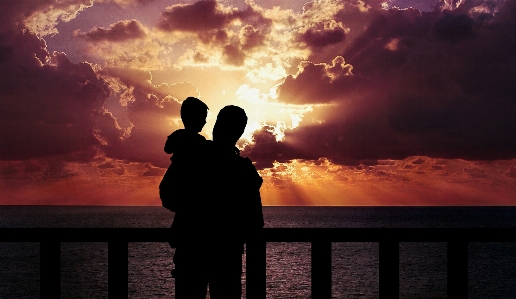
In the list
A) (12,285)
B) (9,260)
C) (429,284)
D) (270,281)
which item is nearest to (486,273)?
(429,284)

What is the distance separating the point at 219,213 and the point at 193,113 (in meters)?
0.66

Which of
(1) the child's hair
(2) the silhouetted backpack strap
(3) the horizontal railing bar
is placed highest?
(1) the child's hair

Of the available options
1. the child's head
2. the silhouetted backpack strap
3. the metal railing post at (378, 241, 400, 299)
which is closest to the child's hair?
the child's head

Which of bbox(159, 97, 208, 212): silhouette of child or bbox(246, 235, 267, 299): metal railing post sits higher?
bbox(159, 97, 208, 212): silhouette of child

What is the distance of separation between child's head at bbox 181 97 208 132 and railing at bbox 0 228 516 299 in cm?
74

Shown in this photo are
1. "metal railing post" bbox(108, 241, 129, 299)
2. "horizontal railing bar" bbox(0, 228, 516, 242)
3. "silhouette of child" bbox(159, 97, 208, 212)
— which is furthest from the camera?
"metal railing post" bbox(108, 241, 129, 299)

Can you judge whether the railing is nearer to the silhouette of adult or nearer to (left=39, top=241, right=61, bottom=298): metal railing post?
(left=39, top=241, right=61, bottom=298): metal railing post

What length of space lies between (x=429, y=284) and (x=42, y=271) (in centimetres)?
5508

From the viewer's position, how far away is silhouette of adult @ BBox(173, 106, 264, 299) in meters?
3.19

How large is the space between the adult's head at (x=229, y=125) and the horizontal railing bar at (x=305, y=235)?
0.69 metres

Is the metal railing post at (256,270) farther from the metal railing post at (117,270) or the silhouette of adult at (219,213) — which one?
the metal railing post at (117,270)

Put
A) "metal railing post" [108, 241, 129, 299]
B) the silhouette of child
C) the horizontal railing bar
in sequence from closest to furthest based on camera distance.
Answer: the silhouette of child
the horizontal railing bar
"metal railing post" [108, 241, 129, 299]

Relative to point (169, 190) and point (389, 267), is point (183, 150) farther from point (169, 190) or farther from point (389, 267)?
point (389, 267)

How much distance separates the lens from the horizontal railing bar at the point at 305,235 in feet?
11.3
